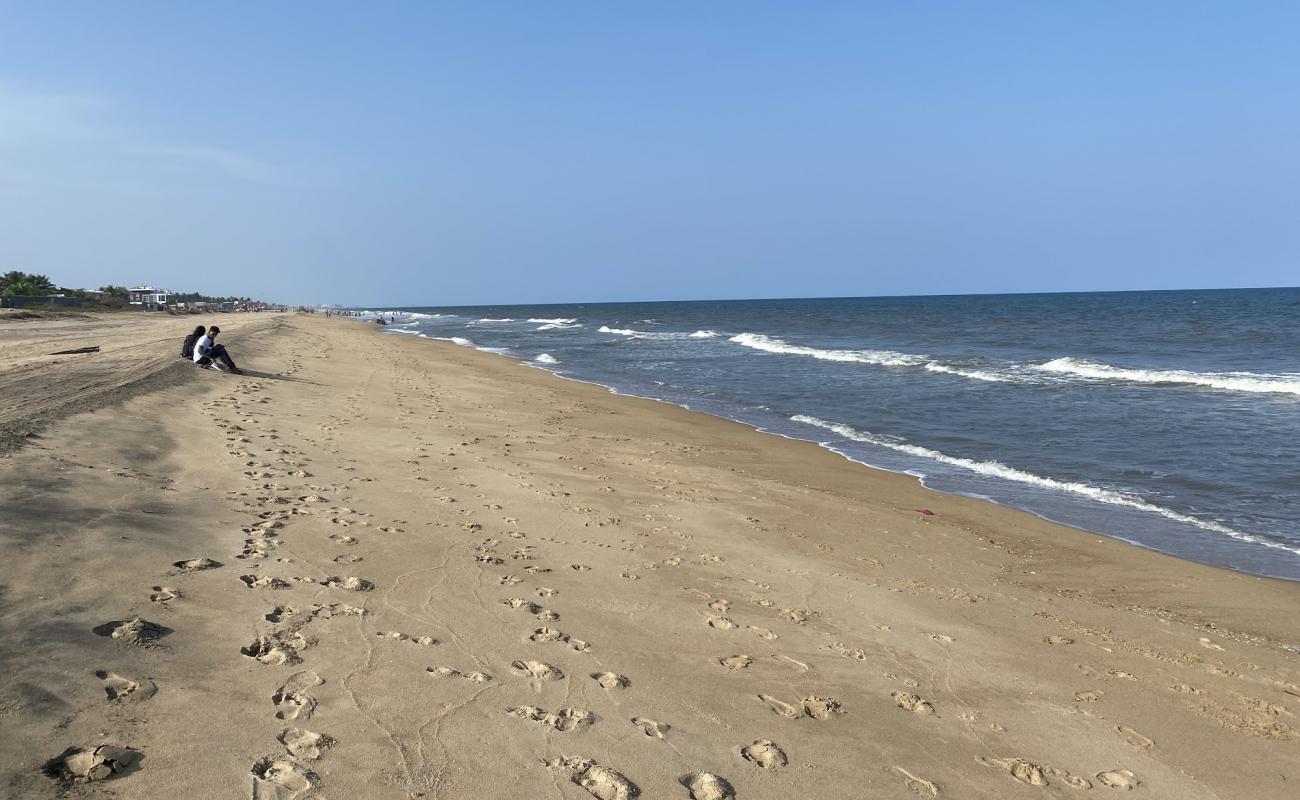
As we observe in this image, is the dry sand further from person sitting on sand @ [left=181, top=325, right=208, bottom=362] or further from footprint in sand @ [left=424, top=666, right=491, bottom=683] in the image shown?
person sitting on sand @ [left=181, top=325, right=208, bottom=362]

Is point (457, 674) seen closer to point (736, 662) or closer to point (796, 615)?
point (736, 662)

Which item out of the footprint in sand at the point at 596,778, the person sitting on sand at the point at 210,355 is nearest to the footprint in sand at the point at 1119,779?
the footprint in sand at the point at 596,778

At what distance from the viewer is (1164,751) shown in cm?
426

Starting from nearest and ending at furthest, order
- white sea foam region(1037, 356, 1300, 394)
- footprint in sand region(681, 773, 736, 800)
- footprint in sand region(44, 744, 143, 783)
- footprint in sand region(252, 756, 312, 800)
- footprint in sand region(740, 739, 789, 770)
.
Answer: footprint in sand region(44, 744, 143, 783) → footprint in sand region(252, 756, 312, 800) → footprint in sand region(681, 773, 736, 800) → footprint in sand region(740, 739, 789, 770) → white sea foam region(1037, 356, 1300, 394)

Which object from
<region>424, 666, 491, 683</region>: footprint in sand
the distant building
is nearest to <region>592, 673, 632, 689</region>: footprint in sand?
<region>424, 666, 491, 683</region>: footprint in sand

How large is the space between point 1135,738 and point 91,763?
537 cm

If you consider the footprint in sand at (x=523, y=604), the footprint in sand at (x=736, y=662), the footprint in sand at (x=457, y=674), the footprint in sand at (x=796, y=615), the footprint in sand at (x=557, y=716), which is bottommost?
the footprint in sand at (x=796, y=615)

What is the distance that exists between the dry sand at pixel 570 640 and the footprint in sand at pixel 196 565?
1.6 inches

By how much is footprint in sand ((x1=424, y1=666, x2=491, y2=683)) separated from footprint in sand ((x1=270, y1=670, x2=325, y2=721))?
60 centimetres

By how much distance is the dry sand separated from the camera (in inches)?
136

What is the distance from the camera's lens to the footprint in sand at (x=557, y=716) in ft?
12.7

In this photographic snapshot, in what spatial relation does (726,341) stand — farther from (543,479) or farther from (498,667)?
(498,667)

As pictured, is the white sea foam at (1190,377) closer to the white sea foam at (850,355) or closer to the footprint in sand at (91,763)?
the white sea foam at (850,355)

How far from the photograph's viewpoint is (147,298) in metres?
70.4
